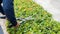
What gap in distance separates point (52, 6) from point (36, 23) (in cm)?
140

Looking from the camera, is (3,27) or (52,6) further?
(52,6)

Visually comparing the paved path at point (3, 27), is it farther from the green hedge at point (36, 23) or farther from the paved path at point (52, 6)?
the paved path at point (52, 6)

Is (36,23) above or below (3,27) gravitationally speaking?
above

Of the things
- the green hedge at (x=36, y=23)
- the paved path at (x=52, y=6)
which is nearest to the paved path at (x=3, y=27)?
the green hedge at (x=36, y=23)

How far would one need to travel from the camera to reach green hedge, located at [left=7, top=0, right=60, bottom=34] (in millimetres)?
6234

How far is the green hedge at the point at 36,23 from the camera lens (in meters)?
6.23

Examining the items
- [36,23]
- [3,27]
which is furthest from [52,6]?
[3,27]

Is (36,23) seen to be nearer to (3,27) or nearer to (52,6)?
(3,27)

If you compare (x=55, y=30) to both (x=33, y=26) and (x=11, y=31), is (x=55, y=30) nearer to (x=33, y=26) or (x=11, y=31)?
(x=33, y=26)

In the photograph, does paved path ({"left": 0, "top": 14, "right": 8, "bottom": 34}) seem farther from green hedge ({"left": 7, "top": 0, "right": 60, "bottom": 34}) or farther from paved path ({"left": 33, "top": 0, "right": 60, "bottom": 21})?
paved path ({"left": 33, "top": 0, "right": 60, "bottom": 21})

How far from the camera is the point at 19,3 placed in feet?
28.4

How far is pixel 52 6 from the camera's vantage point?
7.87 metres

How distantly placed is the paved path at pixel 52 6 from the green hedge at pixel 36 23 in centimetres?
15

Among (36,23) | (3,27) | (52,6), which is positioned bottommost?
(3,27)
